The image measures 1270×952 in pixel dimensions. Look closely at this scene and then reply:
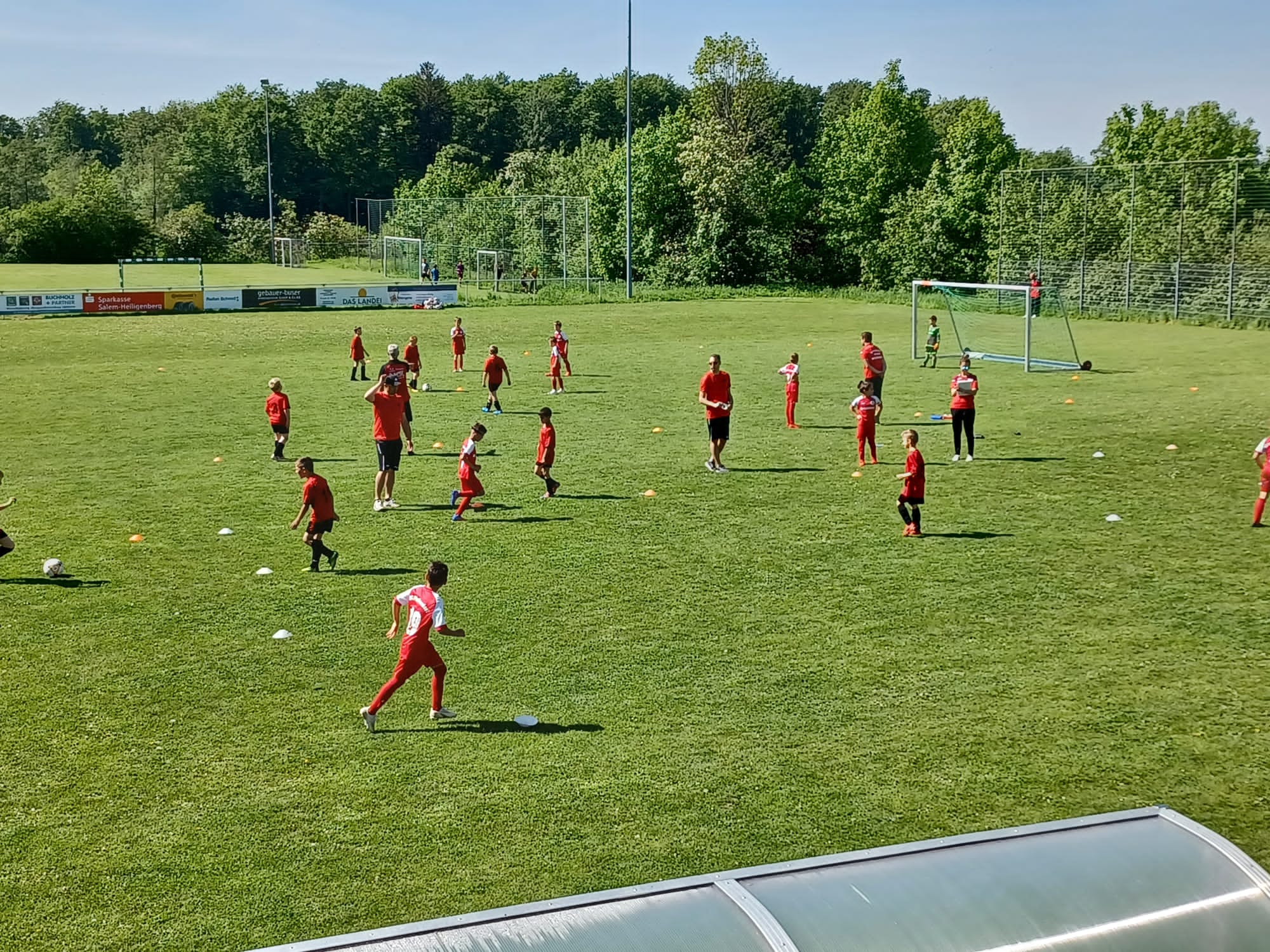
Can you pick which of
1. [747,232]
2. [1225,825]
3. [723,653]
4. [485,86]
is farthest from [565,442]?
[485,86]

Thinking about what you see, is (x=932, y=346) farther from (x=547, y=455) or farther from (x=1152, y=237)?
(x=1152, y=237)

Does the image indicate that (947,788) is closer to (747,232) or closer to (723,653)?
(723,653)

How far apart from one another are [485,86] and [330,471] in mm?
128197

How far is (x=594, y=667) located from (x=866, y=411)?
1028 cm

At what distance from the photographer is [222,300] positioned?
54094mm

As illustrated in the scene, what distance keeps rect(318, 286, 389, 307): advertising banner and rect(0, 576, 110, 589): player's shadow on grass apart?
41.6 meters

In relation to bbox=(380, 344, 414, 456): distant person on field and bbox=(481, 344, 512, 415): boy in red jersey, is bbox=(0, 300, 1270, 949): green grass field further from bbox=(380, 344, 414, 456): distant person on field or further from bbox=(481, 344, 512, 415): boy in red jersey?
bbox=(481, 344, 512, 415): boy in red jersey

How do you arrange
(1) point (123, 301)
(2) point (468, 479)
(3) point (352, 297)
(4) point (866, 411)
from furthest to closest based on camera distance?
1. (3) point (352, 297)
2. (1) point (123, 301)
3. (4) point (866, 411)
4. (2) point (468, 479)

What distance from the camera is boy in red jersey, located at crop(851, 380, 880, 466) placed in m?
20.8

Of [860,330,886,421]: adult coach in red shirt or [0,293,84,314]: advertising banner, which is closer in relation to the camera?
[860,330,886,421]: adult coach in red shirt

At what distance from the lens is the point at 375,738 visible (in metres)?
10.3

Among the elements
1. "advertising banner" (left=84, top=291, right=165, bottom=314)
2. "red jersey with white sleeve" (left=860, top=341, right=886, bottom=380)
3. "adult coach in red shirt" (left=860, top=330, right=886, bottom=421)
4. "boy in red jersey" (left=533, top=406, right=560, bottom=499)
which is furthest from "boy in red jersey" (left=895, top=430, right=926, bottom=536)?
"advertising banner" (left=84, top=291, right=165, bottom=314)

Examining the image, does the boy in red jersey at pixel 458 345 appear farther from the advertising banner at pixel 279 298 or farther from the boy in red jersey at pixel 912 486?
the advertising banner at pixel 279 298

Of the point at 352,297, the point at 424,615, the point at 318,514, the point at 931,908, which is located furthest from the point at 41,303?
the point at 931,908
